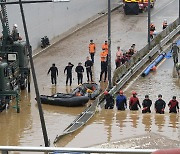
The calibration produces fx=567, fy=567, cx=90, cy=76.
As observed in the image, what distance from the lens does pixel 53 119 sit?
21906mm

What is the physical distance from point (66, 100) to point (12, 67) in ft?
10.3

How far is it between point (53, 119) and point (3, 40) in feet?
21.3

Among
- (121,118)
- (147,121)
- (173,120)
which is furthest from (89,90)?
(173,120)

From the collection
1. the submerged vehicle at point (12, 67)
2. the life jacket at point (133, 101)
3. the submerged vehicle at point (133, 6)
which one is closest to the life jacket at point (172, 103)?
the life jacket at point (133, 101)

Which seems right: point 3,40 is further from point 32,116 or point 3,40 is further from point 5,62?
point 32,116

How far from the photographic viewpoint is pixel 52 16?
130 feet

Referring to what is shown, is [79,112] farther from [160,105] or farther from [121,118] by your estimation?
[160,105]

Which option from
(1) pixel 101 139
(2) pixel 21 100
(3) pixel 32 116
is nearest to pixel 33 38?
(2) pixel 21 100

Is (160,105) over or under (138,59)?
under

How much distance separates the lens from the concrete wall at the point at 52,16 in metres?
34.5

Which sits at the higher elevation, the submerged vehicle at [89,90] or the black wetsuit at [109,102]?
the submerged vehicle at [89,90]

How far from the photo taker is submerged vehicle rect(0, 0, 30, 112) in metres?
23.2

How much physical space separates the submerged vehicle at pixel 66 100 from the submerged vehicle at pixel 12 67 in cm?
142

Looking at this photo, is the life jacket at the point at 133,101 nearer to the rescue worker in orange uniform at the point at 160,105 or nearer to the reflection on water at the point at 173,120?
the rescue worker in orange uniform at the point at 160,105
